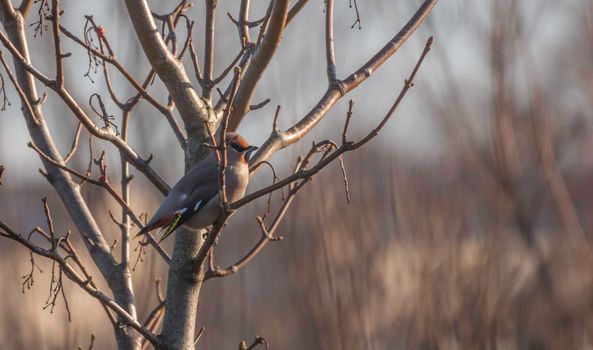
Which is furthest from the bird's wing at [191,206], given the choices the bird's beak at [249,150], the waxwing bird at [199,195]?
the bird's beak at [249,150]

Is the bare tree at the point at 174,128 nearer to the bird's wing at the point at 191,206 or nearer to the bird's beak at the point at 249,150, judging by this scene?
the bird's wing at the point at 191,206

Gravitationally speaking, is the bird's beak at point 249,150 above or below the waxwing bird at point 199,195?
above

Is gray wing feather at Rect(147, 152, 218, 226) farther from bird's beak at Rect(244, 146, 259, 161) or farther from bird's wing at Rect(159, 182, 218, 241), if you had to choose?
bird's beak at Rect(244, 146, 259, 161)

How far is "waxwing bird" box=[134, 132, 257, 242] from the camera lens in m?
3.06

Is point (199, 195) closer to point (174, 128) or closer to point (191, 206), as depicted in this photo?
point (191, 206)

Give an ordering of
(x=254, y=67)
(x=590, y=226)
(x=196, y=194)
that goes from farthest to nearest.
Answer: (x=590, y=226), (x=196, y=194), (x=254, y=67)

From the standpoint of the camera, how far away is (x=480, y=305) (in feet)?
13.7

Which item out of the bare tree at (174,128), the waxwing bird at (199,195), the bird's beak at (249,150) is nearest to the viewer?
the bare tree at (174,128)

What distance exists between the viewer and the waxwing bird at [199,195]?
3.06 meters

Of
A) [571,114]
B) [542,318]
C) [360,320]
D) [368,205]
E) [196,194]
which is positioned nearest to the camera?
[196,194]

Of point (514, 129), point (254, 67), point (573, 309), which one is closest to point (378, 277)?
point (514, 129)

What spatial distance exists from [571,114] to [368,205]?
269 cm

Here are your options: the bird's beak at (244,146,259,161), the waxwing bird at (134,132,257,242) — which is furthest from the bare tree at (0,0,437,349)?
the bird's beak at (244,146,259,161)

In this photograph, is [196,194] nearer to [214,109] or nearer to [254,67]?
[214,109]
